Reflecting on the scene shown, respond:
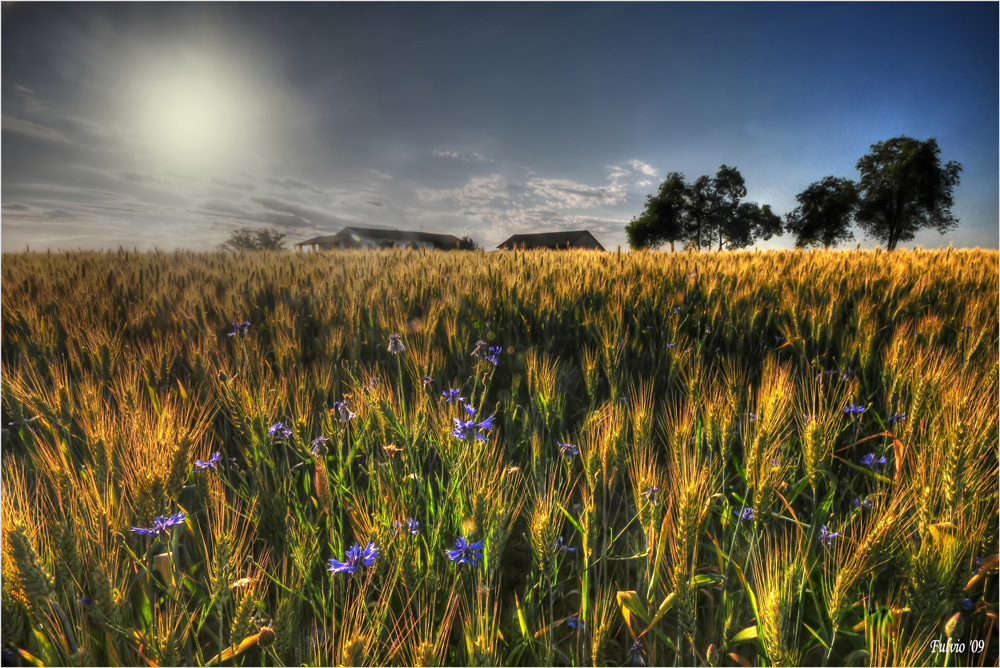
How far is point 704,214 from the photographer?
48.5m

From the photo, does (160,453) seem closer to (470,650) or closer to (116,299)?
(470,650)

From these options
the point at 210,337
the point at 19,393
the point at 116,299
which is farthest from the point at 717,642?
the point at 116,299

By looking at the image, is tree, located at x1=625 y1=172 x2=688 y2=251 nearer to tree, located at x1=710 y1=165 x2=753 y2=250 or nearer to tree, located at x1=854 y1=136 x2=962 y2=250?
tree, located at x1=710 y1=165 x2=753 y2=250

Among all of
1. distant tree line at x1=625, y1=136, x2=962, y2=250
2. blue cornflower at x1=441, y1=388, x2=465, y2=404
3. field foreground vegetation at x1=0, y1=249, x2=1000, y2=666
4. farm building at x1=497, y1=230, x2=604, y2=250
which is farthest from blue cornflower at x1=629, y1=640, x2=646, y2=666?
farm building at x1=497, y1=230, x2=604, y2=250

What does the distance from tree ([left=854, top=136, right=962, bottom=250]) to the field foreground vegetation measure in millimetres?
47282

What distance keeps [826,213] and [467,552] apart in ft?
173

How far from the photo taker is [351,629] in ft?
2.90

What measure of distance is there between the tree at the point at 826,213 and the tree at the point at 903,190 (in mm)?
844

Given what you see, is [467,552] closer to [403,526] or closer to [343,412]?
[403,526]

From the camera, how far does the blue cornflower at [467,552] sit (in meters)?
1.05

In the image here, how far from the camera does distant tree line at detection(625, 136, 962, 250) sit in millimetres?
37125

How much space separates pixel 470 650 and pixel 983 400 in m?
1.89

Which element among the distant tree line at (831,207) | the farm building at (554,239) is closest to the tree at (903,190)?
the distant tree line at (831,207)

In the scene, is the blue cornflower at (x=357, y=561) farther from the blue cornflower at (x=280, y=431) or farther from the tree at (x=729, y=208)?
the tree at (x=729, y=208)
